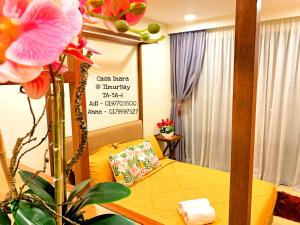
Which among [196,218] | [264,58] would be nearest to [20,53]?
[196,218]

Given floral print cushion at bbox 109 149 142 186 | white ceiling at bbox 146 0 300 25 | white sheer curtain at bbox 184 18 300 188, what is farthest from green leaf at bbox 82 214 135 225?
white sheer curtain at bbox 184 18 300 188

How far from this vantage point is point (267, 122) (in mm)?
3479

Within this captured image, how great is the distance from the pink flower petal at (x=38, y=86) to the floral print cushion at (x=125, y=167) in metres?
2.16

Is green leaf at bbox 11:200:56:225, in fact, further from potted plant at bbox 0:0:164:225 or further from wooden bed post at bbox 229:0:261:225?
wooden bed post at bbox 229:0:261:225

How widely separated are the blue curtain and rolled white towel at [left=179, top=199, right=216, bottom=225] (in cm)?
→ 227

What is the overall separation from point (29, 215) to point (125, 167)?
2.15 meters

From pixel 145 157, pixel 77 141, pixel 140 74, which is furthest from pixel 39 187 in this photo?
pixel 140 74

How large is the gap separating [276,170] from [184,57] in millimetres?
2312

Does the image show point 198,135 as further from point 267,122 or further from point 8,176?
point 8,176

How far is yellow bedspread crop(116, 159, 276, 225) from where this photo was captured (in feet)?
6.57

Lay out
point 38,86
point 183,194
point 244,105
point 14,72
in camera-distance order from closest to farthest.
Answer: point 14,72 < point 38,86 < point 244,105 < point 183,194

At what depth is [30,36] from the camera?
257 mm

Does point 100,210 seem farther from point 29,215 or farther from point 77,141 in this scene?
point 29,215

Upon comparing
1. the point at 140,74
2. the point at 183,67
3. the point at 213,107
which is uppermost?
the point at 183,67
